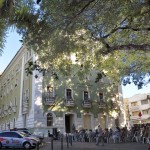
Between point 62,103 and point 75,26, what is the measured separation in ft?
87.5

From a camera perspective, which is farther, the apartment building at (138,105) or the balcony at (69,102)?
the apartment building at (138,105)

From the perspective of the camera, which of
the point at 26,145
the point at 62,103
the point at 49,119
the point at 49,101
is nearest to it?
the point at 26,145

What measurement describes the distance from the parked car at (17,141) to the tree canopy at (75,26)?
24.2 ft

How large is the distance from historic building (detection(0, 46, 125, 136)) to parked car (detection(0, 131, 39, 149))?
1195cm

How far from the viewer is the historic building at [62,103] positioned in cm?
3584

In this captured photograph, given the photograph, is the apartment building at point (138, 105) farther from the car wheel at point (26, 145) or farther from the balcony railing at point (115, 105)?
the car wheel at point (26, 145)

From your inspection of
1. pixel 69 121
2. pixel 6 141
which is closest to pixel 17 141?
pixel 6 141

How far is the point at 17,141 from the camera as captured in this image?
22406 mm

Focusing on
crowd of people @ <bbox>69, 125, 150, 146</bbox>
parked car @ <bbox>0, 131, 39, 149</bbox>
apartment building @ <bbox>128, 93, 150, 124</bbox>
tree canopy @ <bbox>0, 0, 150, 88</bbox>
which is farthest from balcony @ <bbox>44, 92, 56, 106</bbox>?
apartment building @ <bbox>128, 93, 150, 124</bbox>

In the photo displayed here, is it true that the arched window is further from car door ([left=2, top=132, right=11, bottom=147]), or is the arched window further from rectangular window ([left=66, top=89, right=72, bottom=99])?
car door ([left=2, top=132, right=11, bottom=147])

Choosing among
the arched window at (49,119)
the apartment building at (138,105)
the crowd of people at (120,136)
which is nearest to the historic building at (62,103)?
the arched window at (49,119)

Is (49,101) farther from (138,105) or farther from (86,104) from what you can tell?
(138,105)

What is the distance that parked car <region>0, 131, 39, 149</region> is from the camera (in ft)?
73.0

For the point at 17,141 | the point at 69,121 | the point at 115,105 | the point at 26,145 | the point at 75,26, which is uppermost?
the point at 75,26
